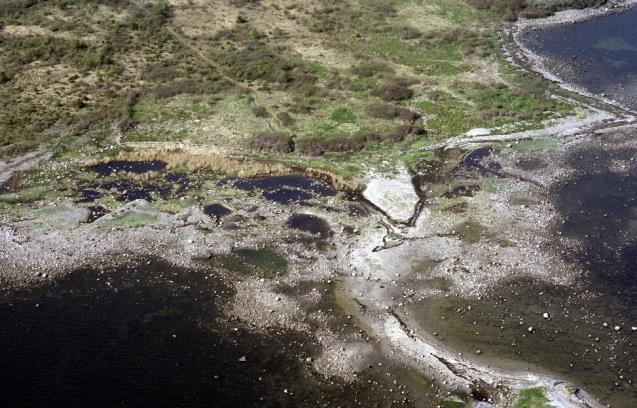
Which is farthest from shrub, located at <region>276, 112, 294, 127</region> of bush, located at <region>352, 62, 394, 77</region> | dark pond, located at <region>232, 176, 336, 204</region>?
bush, located at <region>352, 62, 394, 77</region>

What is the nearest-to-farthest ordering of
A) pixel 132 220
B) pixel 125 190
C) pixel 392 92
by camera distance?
pixel 132 220, pixel 125 190, pixel 392 92

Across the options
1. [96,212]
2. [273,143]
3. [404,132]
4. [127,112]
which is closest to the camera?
[96,212]

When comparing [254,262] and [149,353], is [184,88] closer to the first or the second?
[254,262]

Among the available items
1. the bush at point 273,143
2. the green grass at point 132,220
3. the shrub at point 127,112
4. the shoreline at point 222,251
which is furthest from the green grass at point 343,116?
the green grass at point 132,220

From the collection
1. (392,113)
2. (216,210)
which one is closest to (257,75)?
(392,113)

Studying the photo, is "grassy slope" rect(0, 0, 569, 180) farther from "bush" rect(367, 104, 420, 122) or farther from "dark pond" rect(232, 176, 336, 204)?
"dark pond" rect(232, 176, 336, 204)

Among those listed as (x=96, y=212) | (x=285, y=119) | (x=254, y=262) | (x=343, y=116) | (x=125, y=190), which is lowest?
(x=96, y=212)

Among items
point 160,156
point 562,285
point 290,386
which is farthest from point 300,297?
point 160,156
